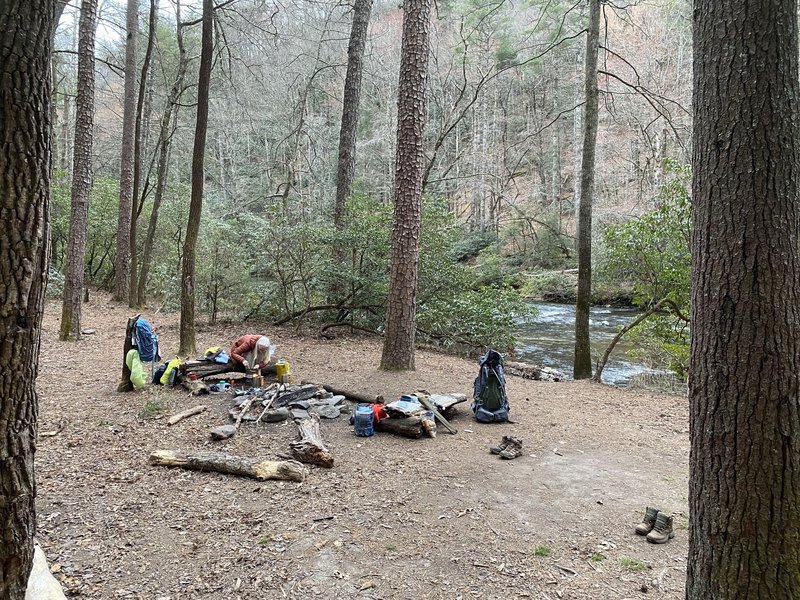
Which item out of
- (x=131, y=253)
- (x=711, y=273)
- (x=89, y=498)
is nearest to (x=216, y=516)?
(x=89, y=498)

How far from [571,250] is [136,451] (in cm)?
2322

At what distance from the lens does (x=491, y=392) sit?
232 inches

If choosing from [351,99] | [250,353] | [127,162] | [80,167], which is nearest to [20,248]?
[250,353]

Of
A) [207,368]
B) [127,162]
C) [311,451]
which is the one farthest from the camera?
[127,162]

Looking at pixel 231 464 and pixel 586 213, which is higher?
pixel 586 213

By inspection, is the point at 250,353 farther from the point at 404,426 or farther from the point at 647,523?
the point at 647,523

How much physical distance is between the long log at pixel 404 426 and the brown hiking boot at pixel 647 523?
235 centimetres

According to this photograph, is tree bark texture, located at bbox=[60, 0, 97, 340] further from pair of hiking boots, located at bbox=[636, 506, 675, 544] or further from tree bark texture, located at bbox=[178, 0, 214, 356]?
pair of hiking boots, located at bbox=[636, 506, 675, 544]

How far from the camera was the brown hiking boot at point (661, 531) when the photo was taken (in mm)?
3223

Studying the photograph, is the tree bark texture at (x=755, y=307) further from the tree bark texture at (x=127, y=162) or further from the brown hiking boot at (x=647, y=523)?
the tree bark texture at (x=127, y=162)

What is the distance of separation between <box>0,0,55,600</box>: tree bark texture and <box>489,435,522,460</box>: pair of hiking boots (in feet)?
12.2

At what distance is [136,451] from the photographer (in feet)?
15.0

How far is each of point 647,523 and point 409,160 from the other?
5409mm

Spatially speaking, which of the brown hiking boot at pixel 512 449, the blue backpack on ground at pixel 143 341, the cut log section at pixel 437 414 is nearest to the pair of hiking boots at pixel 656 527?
the brown hiking boot at pixel 512 449
